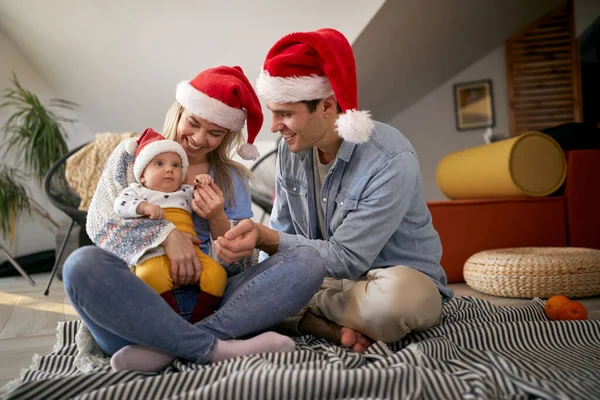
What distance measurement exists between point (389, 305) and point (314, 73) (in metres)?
0.68

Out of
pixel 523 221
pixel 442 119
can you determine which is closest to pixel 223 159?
pixel 523 221

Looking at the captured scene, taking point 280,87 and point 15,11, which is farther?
point 15,11

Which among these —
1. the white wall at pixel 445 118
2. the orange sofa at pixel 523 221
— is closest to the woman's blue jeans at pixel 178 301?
the orange sofa at pixel 523 221

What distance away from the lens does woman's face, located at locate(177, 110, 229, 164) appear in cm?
173

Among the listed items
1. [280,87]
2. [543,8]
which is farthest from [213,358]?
[543,8]

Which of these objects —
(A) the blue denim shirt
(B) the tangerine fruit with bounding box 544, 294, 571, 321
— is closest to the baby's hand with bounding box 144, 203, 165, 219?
(A) the blue denim shirt

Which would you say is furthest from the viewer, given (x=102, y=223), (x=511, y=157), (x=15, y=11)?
(x=15, y=11)

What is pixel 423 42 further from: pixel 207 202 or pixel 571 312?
pixel 207 202

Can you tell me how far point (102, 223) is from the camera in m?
1.57

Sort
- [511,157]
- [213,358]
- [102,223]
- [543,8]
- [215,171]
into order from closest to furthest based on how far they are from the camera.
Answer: [213,358], [102,223], [215,171], [511,157], [543,8]

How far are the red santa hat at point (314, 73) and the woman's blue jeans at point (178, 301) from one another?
0.42 m

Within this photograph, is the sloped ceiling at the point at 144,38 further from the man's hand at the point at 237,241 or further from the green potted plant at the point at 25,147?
the man's hand at the point at 237,241

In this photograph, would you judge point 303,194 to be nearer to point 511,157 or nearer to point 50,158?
point 511,157

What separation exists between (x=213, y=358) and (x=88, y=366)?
0.31m
